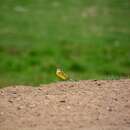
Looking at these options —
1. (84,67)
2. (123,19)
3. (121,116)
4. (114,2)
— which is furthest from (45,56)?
(121,116)

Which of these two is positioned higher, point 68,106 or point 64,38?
point 64,38

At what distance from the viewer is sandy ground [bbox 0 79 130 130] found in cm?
841

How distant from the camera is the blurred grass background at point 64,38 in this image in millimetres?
19250

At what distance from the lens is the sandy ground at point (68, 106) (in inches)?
331

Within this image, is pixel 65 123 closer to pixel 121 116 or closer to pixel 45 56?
pixel 121 116

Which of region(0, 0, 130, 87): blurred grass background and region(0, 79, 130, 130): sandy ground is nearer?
region(0, 79, 130, 130): sandy ground

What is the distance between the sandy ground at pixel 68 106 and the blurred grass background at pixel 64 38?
19.3 ft

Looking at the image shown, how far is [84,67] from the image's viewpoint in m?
19.6

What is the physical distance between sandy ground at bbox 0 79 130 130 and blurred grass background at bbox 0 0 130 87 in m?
5.88

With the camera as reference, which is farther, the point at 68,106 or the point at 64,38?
the point at 64,38

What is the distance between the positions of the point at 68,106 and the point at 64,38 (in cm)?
1429

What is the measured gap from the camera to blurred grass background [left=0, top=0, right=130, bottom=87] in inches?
758

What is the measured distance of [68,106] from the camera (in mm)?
9062

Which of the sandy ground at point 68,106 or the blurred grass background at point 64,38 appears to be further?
the blurred grass background at point 64,38
